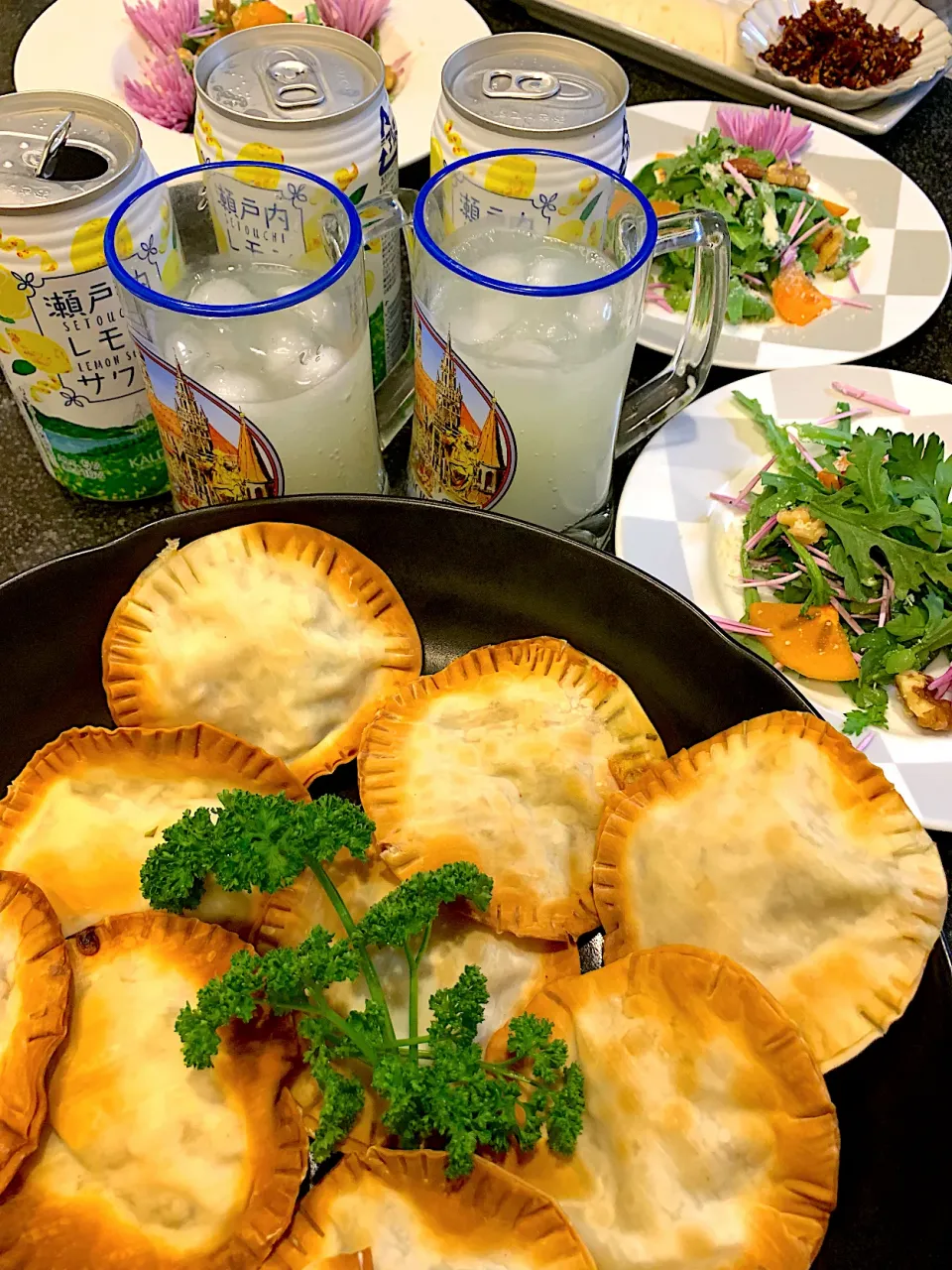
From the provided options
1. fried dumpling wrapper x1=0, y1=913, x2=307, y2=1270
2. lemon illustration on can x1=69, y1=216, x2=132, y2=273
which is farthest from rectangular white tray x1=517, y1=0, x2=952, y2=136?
fried dumpling wrapper x1=0, y1=913, x2=307, y2=1270

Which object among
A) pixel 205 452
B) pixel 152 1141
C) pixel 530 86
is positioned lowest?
pixel 152 1141

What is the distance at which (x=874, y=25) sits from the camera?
2227 millimetres

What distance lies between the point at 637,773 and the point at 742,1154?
35 centimetres

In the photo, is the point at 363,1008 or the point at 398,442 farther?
the point at 398,442

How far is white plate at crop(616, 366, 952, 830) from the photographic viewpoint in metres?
1.12

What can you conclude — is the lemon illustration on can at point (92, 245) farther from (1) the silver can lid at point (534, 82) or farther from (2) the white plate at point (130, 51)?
(2) the white plate at point (130, 51)

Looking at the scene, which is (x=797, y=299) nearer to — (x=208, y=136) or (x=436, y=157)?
(x=436, y=157)

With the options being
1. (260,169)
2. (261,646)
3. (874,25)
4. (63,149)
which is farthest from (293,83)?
(874,25)

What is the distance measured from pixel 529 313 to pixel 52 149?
52 cm

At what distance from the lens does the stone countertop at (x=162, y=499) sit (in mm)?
1295

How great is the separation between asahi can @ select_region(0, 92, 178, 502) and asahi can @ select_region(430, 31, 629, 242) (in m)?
0.35

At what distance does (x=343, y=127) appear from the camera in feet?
3.43

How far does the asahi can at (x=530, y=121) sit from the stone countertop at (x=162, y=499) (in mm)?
429

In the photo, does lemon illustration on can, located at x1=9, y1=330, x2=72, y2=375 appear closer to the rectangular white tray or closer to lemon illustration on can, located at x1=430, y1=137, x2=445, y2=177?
lemon illustration on can, located at x1=430, y1=137, x2=445, y2=177
